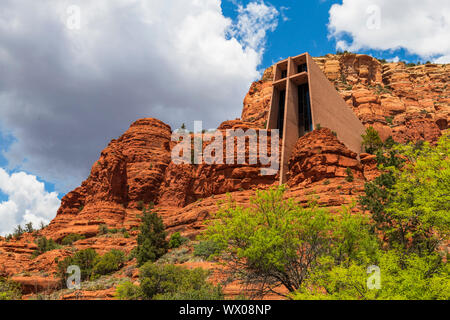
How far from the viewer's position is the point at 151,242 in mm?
27688

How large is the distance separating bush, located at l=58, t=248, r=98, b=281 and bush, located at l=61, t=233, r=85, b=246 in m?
12.2

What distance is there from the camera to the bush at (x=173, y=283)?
1476 centimetres

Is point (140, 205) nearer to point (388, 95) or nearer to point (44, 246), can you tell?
point (44, 246)

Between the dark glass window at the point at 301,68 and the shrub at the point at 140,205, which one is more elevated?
the dark glass window at the point at 301,68

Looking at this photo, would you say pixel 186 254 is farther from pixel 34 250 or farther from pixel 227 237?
pixel 34 250

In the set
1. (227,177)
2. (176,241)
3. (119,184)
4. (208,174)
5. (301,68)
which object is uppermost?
(301,68)

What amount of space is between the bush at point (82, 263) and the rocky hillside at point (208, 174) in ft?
3.34

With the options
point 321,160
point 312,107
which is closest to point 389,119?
point 312,107

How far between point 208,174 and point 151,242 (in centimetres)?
1417

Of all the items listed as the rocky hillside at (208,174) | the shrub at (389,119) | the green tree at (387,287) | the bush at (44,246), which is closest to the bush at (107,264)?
the rocky hillside at (208,174)

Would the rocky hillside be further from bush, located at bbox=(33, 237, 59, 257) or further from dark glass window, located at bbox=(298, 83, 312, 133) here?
dark glass window, located at bbox=(298, 83, 312, 133)

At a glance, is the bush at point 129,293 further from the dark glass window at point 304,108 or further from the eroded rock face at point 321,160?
the dark glass window at point 304,108

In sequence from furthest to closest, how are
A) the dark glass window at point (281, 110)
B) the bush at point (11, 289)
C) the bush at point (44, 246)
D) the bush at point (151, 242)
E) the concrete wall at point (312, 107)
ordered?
1. the dark glass window at point (281, 110)
2. the concrete wall at point (312, 107)
3. the bush at point (44, 246)
4. the bush at point (151, 242)
5. the bush at point (11, 289)

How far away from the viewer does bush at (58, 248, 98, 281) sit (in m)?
25.5
